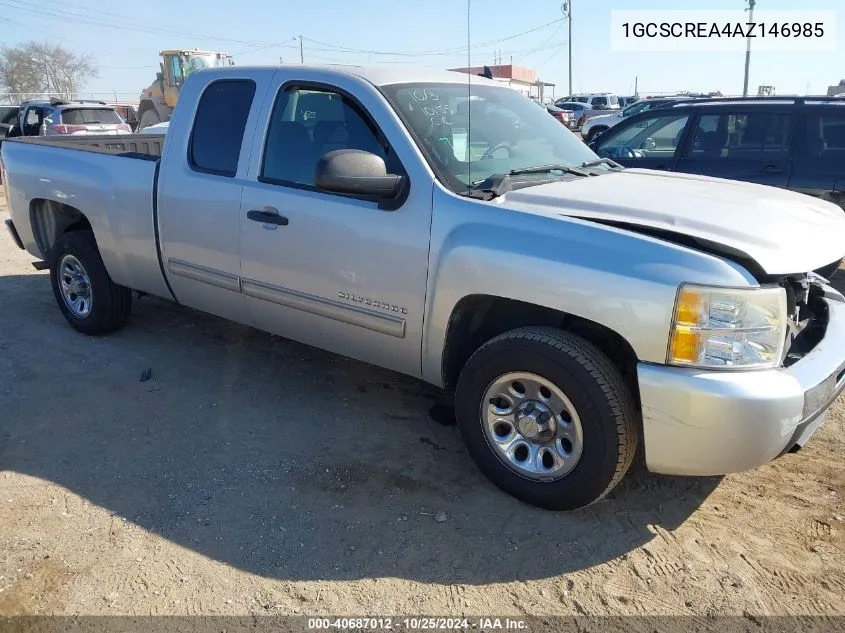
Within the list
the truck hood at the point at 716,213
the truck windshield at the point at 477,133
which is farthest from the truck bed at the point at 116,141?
the truck hood at the point at 716,213

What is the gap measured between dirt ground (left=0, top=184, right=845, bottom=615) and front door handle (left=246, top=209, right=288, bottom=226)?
3.73 feet

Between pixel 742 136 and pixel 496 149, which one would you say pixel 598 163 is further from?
pixel 742 136

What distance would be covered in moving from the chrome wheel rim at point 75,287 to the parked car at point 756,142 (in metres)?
5.32

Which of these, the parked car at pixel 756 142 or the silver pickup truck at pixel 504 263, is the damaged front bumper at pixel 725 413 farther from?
the parked car at pixel 756 142

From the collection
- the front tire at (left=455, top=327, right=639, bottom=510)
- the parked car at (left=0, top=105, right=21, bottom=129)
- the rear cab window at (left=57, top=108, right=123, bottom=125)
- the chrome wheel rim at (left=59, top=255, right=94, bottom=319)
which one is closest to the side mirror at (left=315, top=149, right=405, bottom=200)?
the front tire at (left=455, top=327, right=639, bottom=510)

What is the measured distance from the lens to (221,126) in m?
4.16

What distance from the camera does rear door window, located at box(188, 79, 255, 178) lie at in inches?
159

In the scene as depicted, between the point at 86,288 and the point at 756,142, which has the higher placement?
the point at 756,142

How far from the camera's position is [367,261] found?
3438 millimetres

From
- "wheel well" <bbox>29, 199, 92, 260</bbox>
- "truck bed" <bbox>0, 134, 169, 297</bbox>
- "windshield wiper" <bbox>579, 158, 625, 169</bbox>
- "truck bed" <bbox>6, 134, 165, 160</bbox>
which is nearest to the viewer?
"windshield wiper" <bbox>579, 158, 625, 169</bbox>

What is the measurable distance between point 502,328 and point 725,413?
1165 millimetres

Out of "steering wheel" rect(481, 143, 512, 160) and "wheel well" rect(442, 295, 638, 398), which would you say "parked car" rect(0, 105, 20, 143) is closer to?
"steering wheel" rect(481, 143, 512, 160)

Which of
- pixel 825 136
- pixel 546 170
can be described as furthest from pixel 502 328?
pixel 825 136

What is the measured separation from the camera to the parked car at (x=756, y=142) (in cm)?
658
